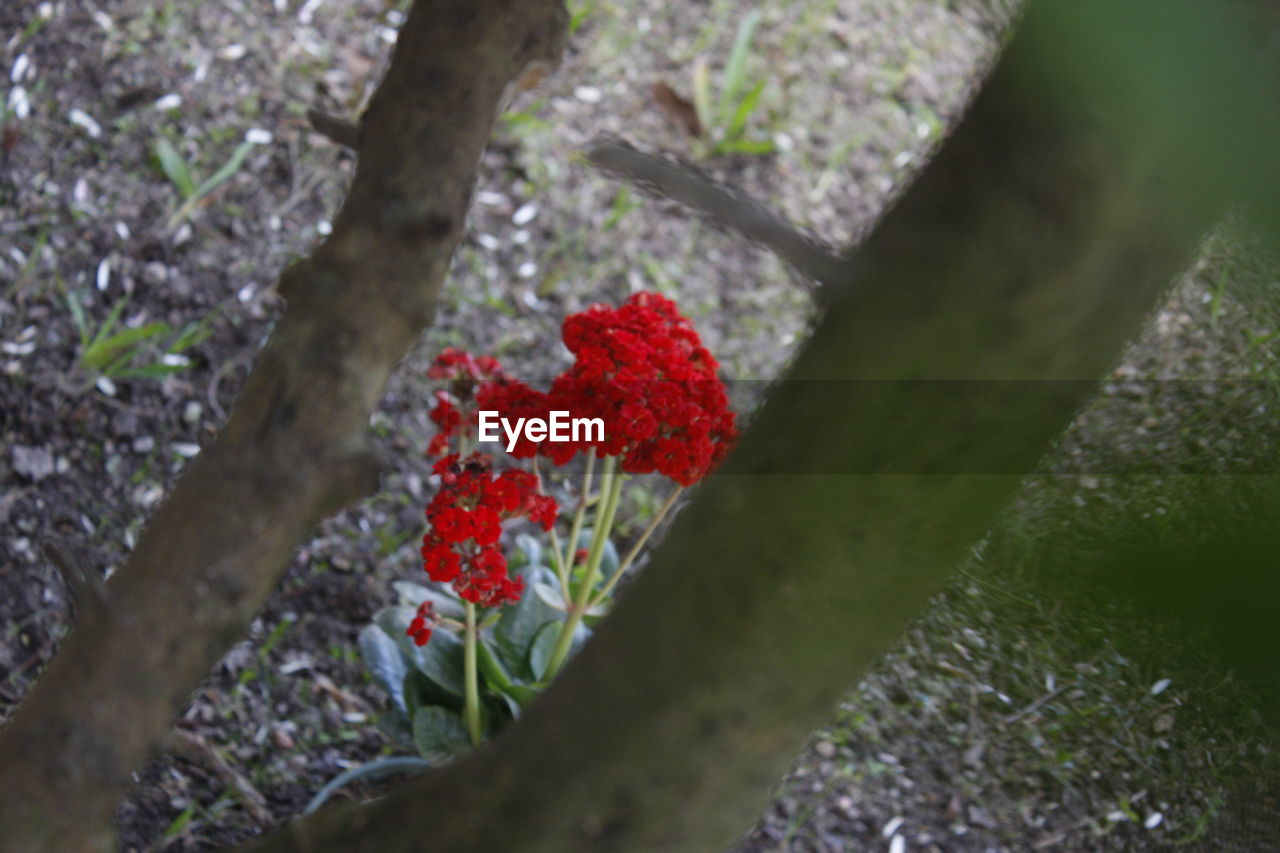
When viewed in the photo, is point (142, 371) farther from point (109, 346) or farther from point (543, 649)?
point (543, 649)

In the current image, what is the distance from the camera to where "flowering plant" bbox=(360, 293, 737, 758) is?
1217 millimetres

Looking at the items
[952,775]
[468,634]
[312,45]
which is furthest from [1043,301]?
[312,45]

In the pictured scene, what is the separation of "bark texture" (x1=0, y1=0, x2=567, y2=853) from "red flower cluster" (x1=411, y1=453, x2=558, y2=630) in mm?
129

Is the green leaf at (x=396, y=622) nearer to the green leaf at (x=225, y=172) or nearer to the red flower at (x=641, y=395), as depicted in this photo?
the red flower at (x=641, y=395)

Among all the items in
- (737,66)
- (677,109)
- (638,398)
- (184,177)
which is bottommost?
(184,177)

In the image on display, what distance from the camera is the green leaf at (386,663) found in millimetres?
1517

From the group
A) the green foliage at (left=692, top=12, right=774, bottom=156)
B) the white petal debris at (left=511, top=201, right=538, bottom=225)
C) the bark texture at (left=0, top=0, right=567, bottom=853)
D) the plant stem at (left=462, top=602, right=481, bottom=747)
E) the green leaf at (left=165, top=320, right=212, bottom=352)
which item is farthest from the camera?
the green foliage at (left=692, top=12, right=774, bottom=156)

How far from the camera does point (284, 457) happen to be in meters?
1.06

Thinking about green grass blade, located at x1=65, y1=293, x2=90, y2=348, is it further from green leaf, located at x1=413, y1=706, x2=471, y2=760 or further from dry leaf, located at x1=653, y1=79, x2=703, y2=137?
dry leaf, located at x1=653, y1=79, x2=703, y2=137

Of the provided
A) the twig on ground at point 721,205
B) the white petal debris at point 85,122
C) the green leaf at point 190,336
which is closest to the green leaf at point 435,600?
the green leaf at point 190,336

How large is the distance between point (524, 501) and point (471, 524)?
0.22ft

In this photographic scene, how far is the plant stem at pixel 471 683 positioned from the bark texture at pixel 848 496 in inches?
13.0

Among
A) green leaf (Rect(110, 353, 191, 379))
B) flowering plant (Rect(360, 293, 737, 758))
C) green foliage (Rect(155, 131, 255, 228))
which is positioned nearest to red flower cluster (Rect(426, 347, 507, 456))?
flowering plant (Rect(360, 293, 737, 758))

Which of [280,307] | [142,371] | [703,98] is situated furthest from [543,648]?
[703,98]
